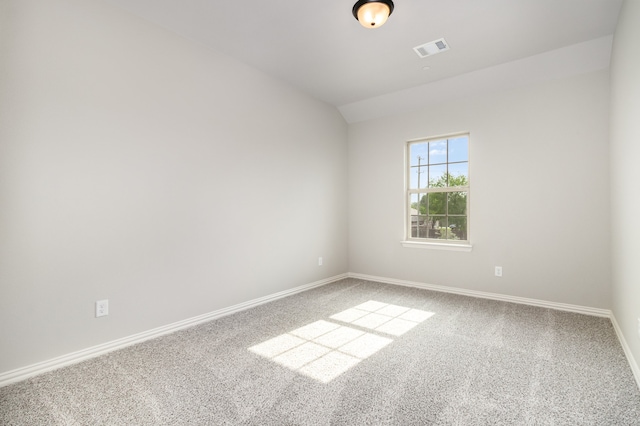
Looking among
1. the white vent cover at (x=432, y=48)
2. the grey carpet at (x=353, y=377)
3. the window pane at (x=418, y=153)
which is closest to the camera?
the grey carpet at (x=353, y=377)

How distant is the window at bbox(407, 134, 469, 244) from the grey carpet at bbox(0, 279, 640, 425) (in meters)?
1.36

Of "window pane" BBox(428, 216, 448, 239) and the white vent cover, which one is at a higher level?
the white vent cover

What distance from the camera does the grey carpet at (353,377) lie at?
1.62m

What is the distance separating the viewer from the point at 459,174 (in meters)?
4.06

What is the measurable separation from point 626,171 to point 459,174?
6.02 ft

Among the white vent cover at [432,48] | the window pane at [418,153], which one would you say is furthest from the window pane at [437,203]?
the white vent cover at [432,48]

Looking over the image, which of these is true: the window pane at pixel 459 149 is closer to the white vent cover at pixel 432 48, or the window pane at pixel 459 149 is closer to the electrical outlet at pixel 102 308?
the white vent cover at pixel 432 48

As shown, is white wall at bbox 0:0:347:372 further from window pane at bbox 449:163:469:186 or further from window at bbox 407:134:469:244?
window pane at bbox 449:163:469:186

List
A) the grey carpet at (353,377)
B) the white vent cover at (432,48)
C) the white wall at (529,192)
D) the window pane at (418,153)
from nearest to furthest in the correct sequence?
the grey carpet at (353,377) → the white vent cover at (432,48) → the white wall at (529,192) → the window pane at (418,153)

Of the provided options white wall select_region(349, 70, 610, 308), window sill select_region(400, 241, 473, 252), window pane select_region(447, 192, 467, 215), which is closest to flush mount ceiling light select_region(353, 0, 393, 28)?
white wall select_region(349, 70, 610, 308)

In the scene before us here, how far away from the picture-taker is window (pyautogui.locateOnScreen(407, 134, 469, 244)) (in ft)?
13.3

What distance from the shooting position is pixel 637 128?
6.42 ft

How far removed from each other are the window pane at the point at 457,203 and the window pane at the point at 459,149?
0.44 meters

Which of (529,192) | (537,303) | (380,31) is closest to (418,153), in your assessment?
(529,192)
